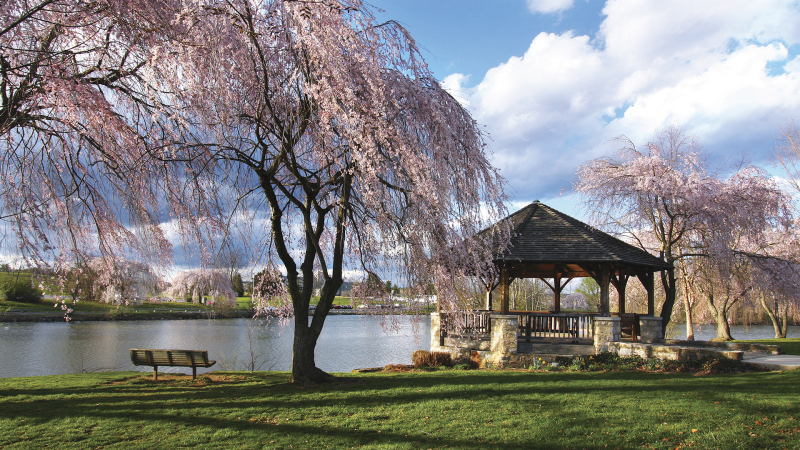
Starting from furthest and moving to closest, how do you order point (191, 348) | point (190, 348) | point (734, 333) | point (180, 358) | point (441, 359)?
1. point (734, 333)
2. point (190, 348)
3. point (191, 348)
4. point (441, 359)
5. point (180, 358)

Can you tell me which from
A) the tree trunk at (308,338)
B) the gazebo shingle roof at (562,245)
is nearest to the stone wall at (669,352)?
the gazebo shingle roof at (562,245)

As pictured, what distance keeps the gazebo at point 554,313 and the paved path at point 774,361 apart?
235 cm

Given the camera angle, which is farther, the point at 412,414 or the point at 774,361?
the point at 774,361

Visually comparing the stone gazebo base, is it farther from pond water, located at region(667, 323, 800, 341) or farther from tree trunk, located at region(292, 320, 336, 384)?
pond water, located at region(667, 323, 800, 341)

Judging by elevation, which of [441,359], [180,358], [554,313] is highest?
[554,313]

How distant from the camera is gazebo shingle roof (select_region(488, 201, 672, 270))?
12.1 meters

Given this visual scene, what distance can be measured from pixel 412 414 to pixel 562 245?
27.7ft

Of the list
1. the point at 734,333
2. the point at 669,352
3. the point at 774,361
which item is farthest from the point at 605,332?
the point at 734,333

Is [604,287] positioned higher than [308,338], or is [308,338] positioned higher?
[604,287]

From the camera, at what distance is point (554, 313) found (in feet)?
43.3

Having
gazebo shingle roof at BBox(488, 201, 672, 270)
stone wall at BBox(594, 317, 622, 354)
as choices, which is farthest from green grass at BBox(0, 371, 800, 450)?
gazebo shingle roof at BBox(488, 201, 672, 270)

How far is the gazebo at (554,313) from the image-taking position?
11836 mm

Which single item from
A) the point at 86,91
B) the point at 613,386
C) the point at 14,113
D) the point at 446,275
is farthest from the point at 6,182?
the point at 613,386

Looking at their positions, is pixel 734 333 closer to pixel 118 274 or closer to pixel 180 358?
pixel 180 358
